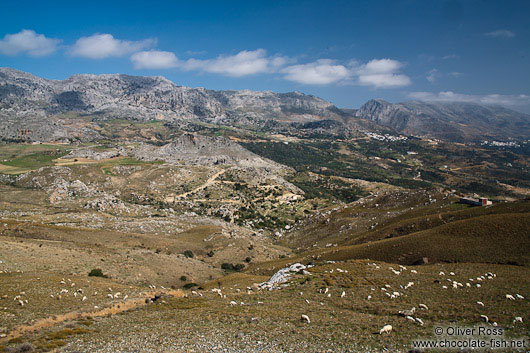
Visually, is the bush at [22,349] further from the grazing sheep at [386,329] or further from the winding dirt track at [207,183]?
the winding dirt track at [207,183]

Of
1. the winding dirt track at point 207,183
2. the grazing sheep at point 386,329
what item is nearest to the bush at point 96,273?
the grazing sheep at point 386,329

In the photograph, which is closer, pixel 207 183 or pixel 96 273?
pixel 96 273

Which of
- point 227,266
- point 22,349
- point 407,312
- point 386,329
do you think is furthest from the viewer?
point 227,266

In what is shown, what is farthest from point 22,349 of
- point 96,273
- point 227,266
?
point 227,266

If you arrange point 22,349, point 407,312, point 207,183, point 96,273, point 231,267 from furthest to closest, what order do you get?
point 207,183 → point 231,267 → point 96,273 → point 407,312 → point 22,349

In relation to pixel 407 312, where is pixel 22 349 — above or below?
above

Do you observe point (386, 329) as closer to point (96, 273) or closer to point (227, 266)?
point (96, 273)

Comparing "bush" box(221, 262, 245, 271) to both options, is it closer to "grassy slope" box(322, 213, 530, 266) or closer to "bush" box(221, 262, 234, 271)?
"bush" box(221, 262, 234, 271)

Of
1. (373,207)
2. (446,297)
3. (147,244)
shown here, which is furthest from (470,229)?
(147,244)

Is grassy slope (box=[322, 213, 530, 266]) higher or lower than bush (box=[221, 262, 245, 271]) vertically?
higher

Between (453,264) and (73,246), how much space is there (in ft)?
189

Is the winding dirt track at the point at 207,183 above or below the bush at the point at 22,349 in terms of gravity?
below

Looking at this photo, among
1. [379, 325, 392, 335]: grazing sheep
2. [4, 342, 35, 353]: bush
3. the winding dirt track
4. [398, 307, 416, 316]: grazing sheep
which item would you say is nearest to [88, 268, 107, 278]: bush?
[4, 342, 35, 353]: bush

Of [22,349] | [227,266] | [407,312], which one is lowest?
[227,266]
